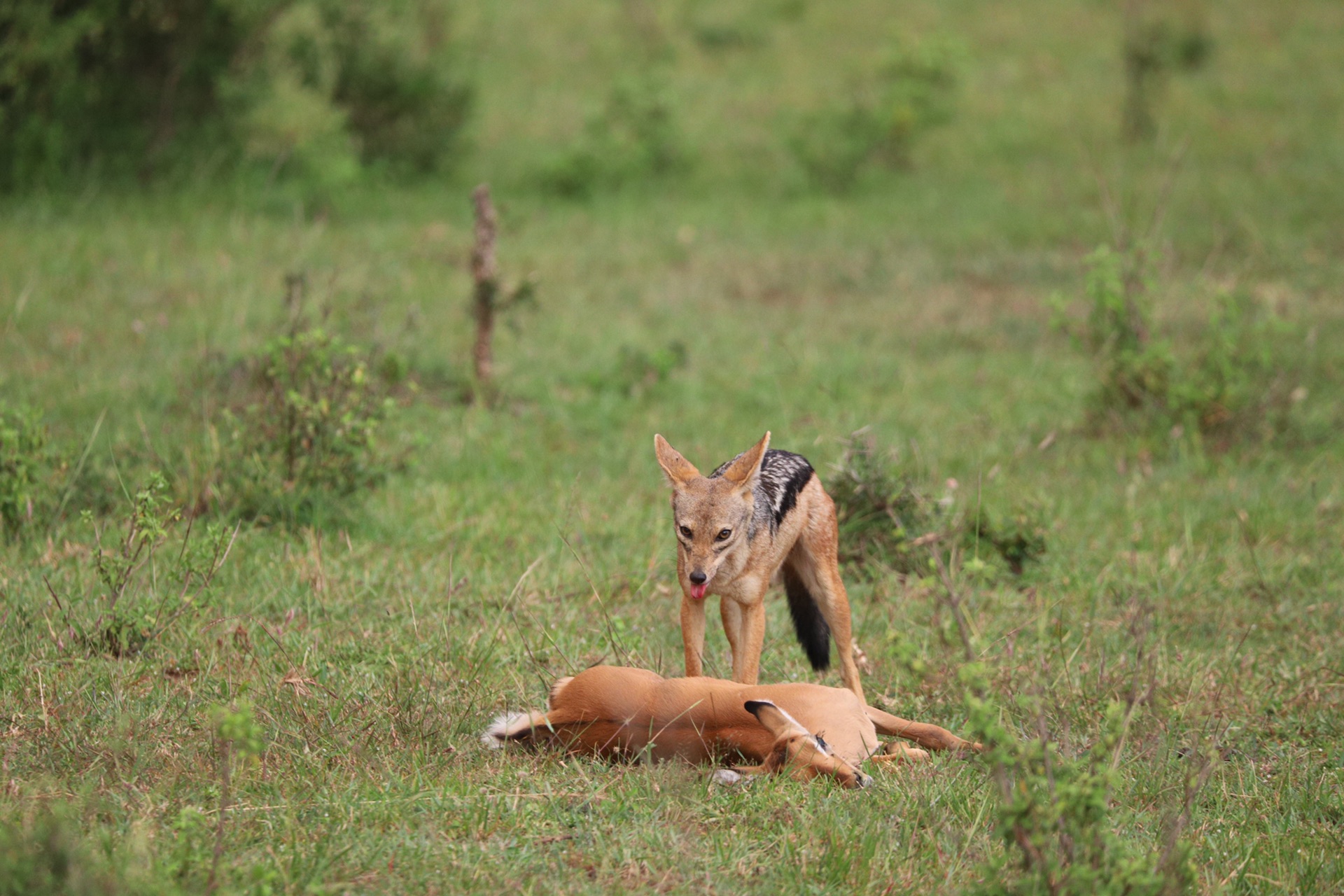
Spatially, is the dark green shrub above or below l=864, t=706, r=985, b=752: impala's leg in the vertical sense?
above

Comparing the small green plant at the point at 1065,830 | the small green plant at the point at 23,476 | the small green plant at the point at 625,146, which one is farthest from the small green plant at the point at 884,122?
the small green plant at the point at 1065,830

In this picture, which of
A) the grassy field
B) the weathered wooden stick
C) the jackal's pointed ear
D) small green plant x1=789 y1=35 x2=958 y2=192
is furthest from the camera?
small green plant x1=789 y1=35 x2=958 y2=192

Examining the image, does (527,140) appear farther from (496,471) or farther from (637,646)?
(637,646)

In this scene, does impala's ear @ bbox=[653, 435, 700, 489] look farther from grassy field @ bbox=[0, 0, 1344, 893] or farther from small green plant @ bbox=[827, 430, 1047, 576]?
small green plant @ bbox=[827, 430, 1047, 576]

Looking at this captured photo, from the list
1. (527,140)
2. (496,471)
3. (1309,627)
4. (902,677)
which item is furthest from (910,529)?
(527,140)

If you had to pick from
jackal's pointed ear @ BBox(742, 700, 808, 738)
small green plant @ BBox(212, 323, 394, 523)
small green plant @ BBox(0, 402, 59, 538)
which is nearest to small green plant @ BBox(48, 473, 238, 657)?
small green plant @ BBox(0, 402, 59, 538)

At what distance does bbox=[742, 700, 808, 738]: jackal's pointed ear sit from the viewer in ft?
12.7

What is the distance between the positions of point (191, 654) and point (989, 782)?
297cm

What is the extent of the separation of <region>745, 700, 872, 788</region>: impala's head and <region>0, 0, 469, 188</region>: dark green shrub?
10174 mm

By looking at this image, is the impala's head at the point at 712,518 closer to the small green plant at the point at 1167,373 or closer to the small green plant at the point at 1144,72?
the small green plant at the point at 1167,373

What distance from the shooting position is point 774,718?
388cm

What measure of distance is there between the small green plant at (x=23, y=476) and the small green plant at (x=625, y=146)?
9.30 metres

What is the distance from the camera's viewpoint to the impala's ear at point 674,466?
466 cm

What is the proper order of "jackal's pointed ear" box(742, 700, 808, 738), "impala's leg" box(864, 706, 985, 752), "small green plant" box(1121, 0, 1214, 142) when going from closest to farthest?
"jackal's pointed ear" box(742, 700, 808, 738)
"impala's leg" box(864, 706, 985, 752)
"small green plant" box(1121, 0, 1214, 142)
